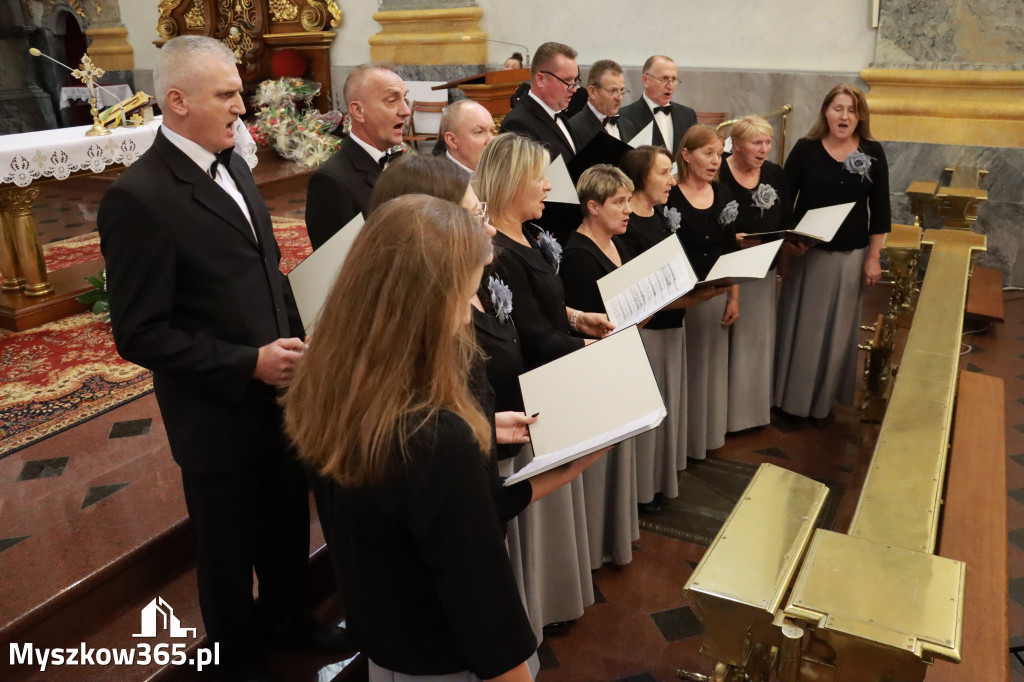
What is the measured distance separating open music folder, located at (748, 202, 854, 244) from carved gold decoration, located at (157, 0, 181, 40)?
35.2 ft

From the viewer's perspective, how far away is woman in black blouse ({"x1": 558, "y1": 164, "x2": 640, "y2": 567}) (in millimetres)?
3162

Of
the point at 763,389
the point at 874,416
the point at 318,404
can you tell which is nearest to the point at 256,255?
the point at 318,404

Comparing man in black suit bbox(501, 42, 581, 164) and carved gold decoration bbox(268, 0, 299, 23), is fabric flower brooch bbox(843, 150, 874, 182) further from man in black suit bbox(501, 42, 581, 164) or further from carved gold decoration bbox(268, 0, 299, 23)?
carved gold decoration bbox(268, 0, 299, 23)

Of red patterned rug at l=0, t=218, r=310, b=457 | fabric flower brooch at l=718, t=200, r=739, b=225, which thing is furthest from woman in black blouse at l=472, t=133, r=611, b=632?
red patterned rug at l=0, t=218, r=310, b=457

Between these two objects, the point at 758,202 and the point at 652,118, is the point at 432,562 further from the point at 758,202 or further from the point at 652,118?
the point at 652,118

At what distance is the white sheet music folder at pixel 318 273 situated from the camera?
216 cm

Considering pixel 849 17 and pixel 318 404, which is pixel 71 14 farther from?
pixel 318 404

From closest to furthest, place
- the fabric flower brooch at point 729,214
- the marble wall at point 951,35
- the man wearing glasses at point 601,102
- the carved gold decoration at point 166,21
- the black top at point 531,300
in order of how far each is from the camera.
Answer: the black top at point 531,300
the fabric flower brooch at point 729,214
the man wearing glasses at point 601,102
the marble wall at point 951,35
the carved gold decoration at point 166,21

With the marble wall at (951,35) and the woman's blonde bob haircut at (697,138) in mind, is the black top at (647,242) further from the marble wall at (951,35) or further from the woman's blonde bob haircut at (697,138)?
the marble wall at (951,35)

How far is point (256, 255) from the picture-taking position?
7.14 ft

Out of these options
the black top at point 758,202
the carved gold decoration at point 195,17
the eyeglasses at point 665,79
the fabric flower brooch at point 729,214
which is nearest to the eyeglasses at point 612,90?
the eyeglasses at point 665,79

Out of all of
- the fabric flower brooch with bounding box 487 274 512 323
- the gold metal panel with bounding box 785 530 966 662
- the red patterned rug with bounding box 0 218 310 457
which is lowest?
the red patterned rug with bounding box 0 218 310 457

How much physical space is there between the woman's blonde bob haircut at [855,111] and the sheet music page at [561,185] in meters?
1.78
